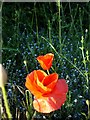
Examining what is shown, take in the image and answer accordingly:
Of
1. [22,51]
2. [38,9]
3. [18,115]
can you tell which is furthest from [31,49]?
[18,115]

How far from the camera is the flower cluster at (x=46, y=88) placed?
1355 mm

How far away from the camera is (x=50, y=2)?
160 cm

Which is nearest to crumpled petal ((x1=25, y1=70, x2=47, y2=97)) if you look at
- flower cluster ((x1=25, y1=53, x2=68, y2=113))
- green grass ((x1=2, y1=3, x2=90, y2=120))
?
flower cluster ((x1=25, y1=53, x2=68, y2=113))

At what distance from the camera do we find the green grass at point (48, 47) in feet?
4.97

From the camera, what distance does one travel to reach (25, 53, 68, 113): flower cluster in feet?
4.45

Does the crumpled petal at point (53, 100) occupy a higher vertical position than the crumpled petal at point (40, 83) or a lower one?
lower

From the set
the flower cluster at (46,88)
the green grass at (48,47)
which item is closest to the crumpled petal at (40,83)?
the flower cluster at (46,88)

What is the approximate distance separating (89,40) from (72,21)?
0.10 m

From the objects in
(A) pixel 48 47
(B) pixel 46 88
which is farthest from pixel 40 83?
(A) pixel 48 47

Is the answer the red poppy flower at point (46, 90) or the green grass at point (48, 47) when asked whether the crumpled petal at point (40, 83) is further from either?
the green grass at point (48, 47)

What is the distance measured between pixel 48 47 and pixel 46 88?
0.26 m

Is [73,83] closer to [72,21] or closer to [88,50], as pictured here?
[88,50]

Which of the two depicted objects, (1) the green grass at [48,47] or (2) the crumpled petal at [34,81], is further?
(1) the green grass at [48,47]

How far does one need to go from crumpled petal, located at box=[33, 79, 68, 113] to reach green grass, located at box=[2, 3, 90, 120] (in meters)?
0.05
